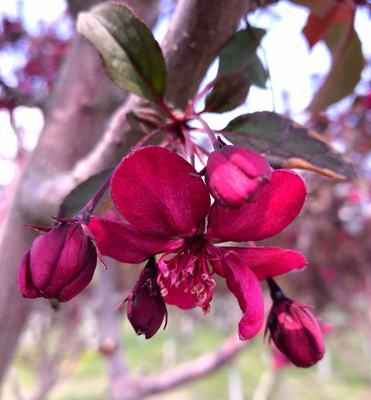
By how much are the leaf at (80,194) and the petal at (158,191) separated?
14cm

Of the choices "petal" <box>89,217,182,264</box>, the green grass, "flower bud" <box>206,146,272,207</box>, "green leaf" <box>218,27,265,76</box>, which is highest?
"flower bud" <box>206,146,272,207</box>

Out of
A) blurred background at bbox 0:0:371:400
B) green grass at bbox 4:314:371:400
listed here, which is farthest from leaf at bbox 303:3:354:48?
green grass at bbox 4:314:371:400

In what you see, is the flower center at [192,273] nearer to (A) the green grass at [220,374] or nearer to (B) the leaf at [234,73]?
(B) the leaf at [234,73]

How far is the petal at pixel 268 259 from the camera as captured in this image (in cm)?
56

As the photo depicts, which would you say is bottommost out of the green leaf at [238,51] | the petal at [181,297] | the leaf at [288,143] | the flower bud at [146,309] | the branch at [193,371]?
the branch at [193,371]

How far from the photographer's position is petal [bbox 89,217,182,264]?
536mm

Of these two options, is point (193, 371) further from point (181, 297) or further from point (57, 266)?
point (57, 266)

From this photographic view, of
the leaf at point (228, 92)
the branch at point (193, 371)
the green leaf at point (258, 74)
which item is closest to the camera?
the leaf at point (228, 92)

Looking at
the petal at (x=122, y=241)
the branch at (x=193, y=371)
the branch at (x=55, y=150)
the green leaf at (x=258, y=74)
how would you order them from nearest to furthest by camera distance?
the petal at (x=122, y=241) → the green leaf at (x=258, y=74) → the branch at (x=55, y=150) → the branch at (x=193, y=371)

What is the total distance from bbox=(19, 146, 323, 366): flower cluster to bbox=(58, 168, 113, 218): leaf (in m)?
0.11

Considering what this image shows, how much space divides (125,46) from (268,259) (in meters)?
0.38

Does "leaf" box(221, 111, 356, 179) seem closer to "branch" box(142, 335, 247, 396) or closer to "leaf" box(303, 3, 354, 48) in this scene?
"leaf" box(303, 3, 354, 48)

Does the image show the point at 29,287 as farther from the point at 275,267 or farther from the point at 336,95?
the point at 336,95

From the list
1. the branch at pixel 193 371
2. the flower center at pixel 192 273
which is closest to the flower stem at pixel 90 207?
the flower center at pixel 192 273
